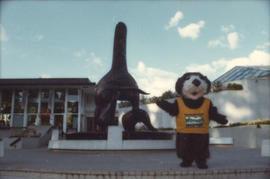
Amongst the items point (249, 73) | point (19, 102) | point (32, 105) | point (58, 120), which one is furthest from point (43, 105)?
point (249, 73)

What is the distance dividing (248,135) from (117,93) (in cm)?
971

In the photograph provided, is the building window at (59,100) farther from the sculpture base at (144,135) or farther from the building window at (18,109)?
the sculpture base at (144,135)

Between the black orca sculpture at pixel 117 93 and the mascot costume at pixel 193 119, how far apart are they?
17.0ft

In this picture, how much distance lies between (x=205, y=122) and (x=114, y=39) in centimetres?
763

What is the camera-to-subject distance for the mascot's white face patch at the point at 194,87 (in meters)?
5.66

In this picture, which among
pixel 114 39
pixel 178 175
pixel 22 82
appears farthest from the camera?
pixel 22 82

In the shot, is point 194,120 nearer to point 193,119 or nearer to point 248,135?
point 193,119

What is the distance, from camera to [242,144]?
50.4ft

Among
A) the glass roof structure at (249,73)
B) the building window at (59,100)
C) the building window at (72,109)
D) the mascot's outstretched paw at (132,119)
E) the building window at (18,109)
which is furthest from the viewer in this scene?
the building window at (59,100)

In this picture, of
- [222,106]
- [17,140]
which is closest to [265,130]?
[222,106]

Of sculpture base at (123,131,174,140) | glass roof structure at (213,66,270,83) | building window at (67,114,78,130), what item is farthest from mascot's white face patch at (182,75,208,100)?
building window at (67,114,78,130)

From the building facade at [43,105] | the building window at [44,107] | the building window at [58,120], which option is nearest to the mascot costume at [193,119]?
the building facade at [43,105]

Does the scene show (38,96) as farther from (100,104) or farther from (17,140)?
(100,104)

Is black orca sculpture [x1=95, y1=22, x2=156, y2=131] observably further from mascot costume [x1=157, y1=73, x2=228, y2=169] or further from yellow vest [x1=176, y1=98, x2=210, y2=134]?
yellow vest [x1=176, y1=98, x2=210, y2=134]
